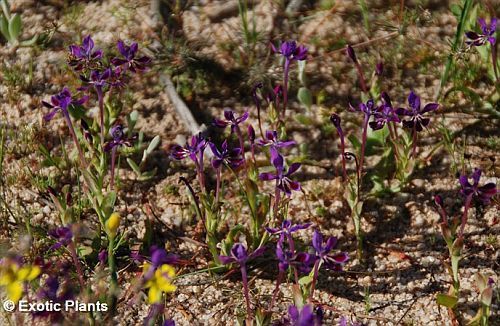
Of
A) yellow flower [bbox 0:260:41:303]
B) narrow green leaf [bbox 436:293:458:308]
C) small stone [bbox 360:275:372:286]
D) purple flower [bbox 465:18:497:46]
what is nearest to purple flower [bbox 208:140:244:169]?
small stone [bbox 360:275:372:286]

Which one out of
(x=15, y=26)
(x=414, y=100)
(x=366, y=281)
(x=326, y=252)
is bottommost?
(x=366, y=281)

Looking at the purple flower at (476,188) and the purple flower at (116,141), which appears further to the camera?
the purple flower at (116,141)

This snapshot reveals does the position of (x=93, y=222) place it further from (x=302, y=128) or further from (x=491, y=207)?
(x=491, y=207)

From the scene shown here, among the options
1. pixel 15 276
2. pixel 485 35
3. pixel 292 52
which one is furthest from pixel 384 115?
pixel 15 276

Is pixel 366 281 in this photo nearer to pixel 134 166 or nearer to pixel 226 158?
pixel 226 158

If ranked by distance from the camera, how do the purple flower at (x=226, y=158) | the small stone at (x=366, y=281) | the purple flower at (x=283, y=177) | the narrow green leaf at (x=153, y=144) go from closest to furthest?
the purple flower at (x=283, y=177) < the purple flower at (x=226, y=158) < the small stone at (x=366, y=281) < the narrow green leaf at (x=153, y=144)

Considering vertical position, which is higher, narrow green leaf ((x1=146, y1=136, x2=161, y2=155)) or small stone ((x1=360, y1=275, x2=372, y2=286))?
narrow green leaf ((x1=146, y1=136, x2=161, y2=155))

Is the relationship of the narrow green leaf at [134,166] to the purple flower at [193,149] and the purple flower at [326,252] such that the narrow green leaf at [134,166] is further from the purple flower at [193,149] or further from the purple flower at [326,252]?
the purple flower at [326,252]

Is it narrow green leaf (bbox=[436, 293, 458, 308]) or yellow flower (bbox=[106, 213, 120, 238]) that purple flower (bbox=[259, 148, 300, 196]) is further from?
narrow green leaf (bbox=[436, 293, 458, 308])

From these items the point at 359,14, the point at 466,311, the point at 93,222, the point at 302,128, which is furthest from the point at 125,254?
the point at 359,14

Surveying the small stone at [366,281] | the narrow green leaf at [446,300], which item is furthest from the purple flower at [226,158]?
the narrow green leaf at [446,300]
